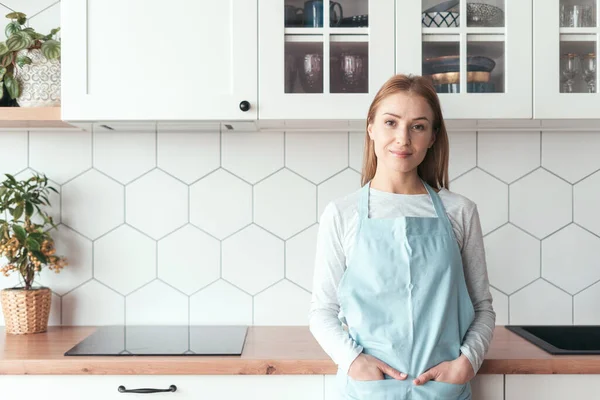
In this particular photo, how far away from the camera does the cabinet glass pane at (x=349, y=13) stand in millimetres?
1728

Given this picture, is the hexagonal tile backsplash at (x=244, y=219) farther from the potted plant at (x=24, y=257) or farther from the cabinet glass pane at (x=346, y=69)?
the cabinet glass pane at (x=346, y=69)

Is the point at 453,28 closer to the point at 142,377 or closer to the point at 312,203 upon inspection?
the point at 312,203

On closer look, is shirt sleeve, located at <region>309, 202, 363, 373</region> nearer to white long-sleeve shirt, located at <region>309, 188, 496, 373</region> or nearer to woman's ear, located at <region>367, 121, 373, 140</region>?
white long-sleeve shirt, located at <region>309, 188, 496, 373</region>

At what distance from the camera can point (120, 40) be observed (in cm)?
172

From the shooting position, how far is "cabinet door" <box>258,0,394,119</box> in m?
1.71

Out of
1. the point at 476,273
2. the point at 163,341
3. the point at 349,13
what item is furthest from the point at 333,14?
the point at 163,341

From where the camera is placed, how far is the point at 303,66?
5.66 feet

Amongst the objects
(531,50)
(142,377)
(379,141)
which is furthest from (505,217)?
(142,377)

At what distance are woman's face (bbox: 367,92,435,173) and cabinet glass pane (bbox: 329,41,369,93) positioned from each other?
0.73 ft

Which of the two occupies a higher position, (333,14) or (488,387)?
(333,14)

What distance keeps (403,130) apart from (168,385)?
0.85 meters

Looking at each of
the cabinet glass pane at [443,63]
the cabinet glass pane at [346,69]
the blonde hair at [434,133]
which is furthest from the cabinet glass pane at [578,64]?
the cabinet glass pane at [346,69]

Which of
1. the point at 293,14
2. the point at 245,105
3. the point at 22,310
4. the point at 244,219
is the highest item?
the point at 293,14

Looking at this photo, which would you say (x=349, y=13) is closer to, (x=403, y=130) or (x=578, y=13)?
(x=403, y=130)
